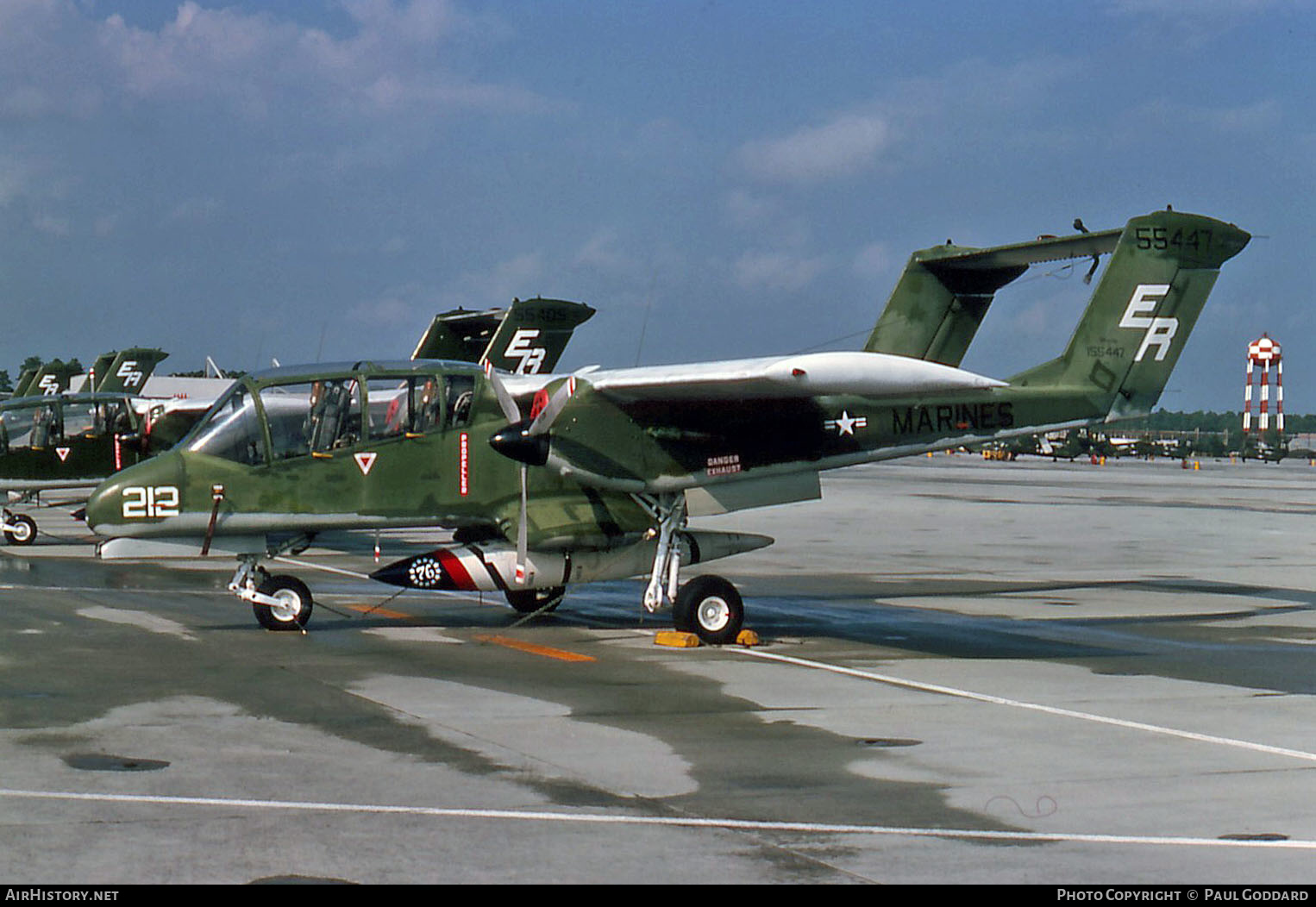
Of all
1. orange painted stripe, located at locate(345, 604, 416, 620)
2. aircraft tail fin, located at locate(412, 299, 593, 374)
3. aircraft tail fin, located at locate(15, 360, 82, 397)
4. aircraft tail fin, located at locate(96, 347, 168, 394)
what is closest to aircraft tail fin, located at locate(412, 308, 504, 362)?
aircraft tail fin, located at locate(412, 299, 593, 374)

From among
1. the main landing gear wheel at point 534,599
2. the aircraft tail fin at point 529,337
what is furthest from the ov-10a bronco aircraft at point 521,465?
the aircraft tail fin at point 529,337

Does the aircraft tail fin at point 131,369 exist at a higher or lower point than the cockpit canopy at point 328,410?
higher

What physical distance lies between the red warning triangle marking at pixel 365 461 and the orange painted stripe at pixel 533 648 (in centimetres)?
215

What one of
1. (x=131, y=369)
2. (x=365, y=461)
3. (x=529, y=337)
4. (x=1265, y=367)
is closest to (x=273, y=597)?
(x=365, y=461)

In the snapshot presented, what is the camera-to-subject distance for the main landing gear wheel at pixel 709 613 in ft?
48.7

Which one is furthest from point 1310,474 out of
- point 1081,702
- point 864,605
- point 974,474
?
point 1081,702

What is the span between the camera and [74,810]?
7426 mm

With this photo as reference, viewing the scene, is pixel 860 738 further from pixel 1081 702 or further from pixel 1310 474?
pixel 1310 474

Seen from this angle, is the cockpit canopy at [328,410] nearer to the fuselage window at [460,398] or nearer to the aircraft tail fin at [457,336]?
the fuselage window at [460,398]

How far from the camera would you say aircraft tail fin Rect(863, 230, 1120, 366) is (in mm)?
21438

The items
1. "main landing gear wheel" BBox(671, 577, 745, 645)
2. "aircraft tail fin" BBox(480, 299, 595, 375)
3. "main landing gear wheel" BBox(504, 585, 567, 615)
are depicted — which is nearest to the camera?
"main landing gear wheel" BBox(671, 577, 745, 645)

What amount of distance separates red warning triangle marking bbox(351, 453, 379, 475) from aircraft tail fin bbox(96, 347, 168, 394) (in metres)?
34.2

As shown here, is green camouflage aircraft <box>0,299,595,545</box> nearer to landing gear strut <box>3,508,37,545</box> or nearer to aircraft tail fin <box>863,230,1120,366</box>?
landing gear strut <box>3,508,37,545</box>

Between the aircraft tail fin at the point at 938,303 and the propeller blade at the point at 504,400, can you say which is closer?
the propeller blade at the point at 504,400
